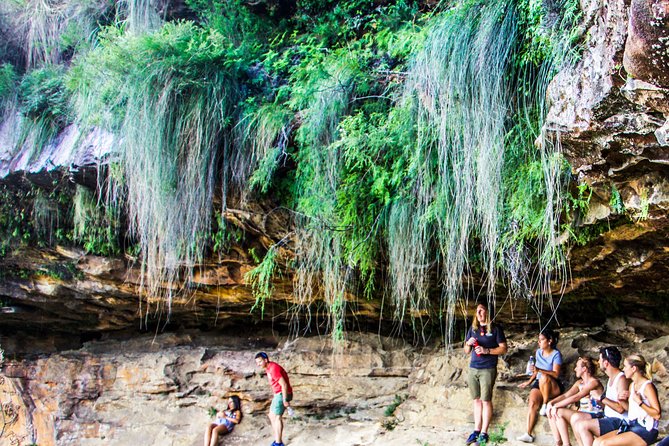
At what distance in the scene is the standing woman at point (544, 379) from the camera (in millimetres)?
4938

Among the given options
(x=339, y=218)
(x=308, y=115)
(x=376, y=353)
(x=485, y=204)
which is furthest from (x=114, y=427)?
(x=485, y=204)

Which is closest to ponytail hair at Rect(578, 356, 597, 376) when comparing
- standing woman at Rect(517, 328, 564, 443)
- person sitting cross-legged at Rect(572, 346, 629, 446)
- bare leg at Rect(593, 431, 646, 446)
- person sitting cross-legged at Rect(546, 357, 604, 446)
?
person sitting cross-legged at Rect(546, 357, 604, 446)

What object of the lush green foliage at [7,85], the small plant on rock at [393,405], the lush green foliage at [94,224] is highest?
the lush green foliage at [7,85]

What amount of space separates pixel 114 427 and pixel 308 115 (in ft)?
17.0

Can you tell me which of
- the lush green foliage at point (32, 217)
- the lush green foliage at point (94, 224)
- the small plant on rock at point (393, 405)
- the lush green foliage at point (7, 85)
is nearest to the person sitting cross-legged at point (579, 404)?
the small plant on rock at point (393, 405)

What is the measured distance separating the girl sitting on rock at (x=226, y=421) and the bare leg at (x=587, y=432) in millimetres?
3920

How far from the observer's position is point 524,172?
148 inches

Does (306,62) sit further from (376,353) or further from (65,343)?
(65,343)

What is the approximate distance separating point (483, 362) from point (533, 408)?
545 millimetres

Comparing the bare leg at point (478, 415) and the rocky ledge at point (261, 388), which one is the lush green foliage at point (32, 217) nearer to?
the rocky ledge at point (261, 388)

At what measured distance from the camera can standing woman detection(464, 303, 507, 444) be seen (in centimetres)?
504

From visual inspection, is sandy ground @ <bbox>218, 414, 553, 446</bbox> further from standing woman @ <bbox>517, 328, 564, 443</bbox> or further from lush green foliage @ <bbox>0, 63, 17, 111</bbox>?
lush green foliage @ <bbox>0, 63, 17, 111</bbox>

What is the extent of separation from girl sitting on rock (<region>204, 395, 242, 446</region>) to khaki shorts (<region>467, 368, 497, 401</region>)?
292cm

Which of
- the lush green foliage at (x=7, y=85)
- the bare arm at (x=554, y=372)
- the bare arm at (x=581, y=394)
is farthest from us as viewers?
the lush green foliage at (x=7, y=85)
